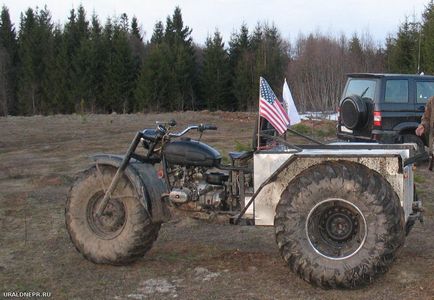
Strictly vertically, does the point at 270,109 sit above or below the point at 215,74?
below

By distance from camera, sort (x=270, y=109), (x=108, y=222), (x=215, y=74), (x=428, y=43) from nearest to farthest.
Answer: (x=270, y=109) < (x=108, y=222) < (x=428, y=43) < (x=215, y=74)

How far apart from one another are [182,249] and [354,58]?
30.6 metres

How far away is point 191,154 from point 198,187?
0.31 metres

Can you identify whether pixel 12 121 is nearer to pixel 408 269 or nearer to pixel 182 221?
pixel 182 221

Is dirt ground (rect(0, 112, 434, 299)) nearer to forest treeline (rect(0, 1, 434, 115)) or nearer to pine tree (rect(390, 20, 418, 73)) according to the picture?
pine tree (rect(390, 20, 418, 73))

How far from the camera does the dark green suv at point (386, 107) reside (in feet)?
36.4

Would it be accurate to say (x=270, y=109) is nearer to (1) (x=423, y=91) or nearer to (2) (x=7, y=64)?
(1) (x=423, y=91)

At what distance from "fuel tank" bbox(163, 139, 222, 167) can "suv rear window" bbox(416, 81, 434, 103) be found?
7.38m

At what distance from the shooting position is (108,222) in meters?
5.46

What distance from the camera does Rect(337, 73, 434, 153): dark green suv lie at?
36.4ft

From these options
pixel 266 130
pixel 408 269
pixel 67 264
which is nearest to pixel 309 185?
pixel 266 130

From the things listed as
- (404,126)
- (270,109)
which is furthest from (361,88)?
(270,109)

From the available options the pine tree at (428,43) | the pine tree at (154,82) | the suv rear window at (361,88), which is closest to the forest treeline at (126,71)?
the pine tree at (154,82)

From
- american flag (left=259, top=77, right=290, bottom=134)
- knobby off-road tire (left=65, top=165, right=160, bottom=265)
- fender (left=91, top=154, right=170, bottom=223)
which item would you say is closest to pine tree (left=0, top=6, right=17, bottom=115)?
knobby off-road tire (left=65, top=165, right=160, bottom=265)
